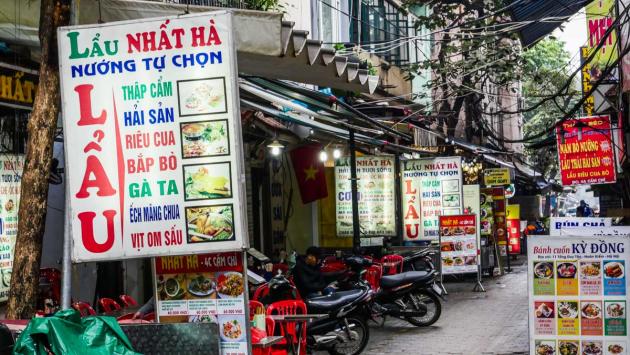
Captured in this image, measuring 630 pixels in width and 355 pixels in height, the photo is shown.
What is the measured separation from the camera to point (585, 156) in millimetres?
22016

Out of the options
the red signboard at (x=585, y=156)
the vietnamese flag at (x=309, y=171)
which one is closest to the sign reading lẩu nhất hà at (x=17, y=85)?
the vietnamese flag at (x=309, y=171)

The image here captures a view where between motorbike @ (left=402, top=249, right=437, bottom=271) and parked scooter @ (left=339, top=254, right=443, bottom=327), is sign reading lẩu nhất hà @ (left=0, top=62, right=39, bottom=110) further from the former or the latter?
motorbike @ (left=402, top=249, right=437, bottom=271)

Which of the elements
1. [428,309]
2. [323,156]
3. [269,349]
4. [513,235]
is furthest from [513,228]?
[269,349]

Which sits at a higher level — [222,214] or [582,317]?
[222,214]

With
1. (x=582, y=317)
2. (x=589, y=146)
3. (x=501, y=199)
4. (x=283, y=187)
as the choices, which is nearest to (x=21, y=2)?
(x=582, y=317)

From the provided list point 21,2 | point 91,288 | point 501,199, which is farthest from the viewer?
point 501,199

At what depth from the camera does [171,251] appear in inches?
240

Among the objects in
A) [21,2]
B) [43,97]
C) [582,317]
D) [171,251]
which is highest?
[21,2]

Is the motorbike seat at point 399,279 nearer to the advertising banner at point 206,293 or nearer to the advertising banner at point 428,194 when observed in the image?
the advertising banner at point 428,194

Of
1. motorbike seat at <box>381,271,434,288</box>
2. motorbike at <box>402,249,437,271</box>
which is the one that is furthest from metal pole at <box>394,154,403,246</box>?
motorbike seat at <box>381,271,434,288</box>

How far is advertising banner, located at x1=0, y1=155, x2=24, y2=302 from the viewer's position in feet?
34.4

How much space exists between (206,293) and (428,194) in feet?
46.1

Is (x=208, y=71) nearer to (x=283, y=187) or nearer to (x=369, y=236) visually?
(x=369, y=236)

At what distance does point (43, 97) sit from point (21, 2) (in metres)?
3.35
